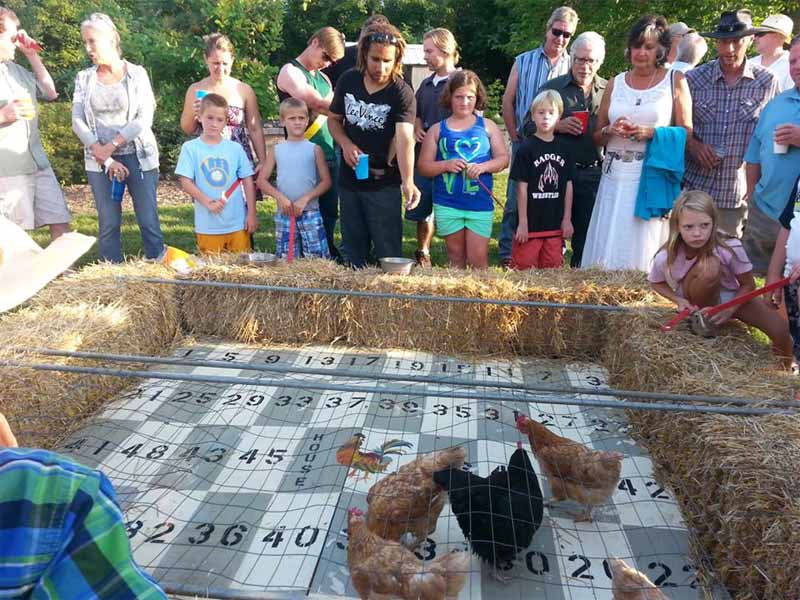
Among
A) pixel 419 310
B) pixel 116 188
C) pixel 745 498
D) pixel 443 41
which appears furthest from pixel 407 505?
pixel 443 41

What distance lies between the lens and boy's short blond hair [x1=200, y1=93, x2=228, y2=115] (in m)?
4.15

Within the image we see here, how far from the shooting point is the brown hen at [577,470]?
6.77ft

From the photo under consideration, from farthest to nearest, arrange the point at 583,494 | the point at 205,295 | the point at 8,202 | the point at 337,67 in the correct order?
the point at 337,67 → the point at 8,202 → the point at 205,295 → the point at 583,494

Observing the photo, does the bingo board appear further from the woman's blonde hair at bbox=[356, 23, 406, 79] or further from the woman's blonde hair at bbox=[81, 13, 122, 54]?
the woman's blonde hair at bbox=[81, 13, 122, 54]

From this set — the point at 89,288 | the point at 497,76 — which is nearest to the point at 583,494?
the point at 89,288

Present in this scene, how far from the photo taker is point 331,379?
10.7ft

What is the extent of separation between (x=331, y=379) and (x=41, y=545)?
2.63 metres

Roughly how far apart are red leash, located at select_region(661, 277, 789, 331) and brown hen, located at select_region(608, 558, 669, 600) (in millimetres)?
1417

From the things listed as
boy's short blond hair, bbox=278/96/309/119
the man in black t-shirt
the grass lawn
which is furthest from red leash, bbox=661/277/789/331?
boy's short blond hair, bbox=278/96/309/119

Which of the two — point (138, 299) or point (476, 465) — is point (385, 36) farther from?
point (476, 465)

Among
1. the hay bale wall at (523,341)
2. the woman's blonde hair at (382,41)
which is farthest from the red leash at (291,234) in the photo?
the woman's blonde hair at (382,41)

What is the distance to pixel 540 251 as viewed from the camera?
406cm

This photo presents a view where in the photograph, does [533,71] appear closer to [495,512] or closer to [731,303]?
[731,303]

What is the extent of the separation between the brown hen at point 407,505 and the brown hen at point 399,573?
0.58 feet
